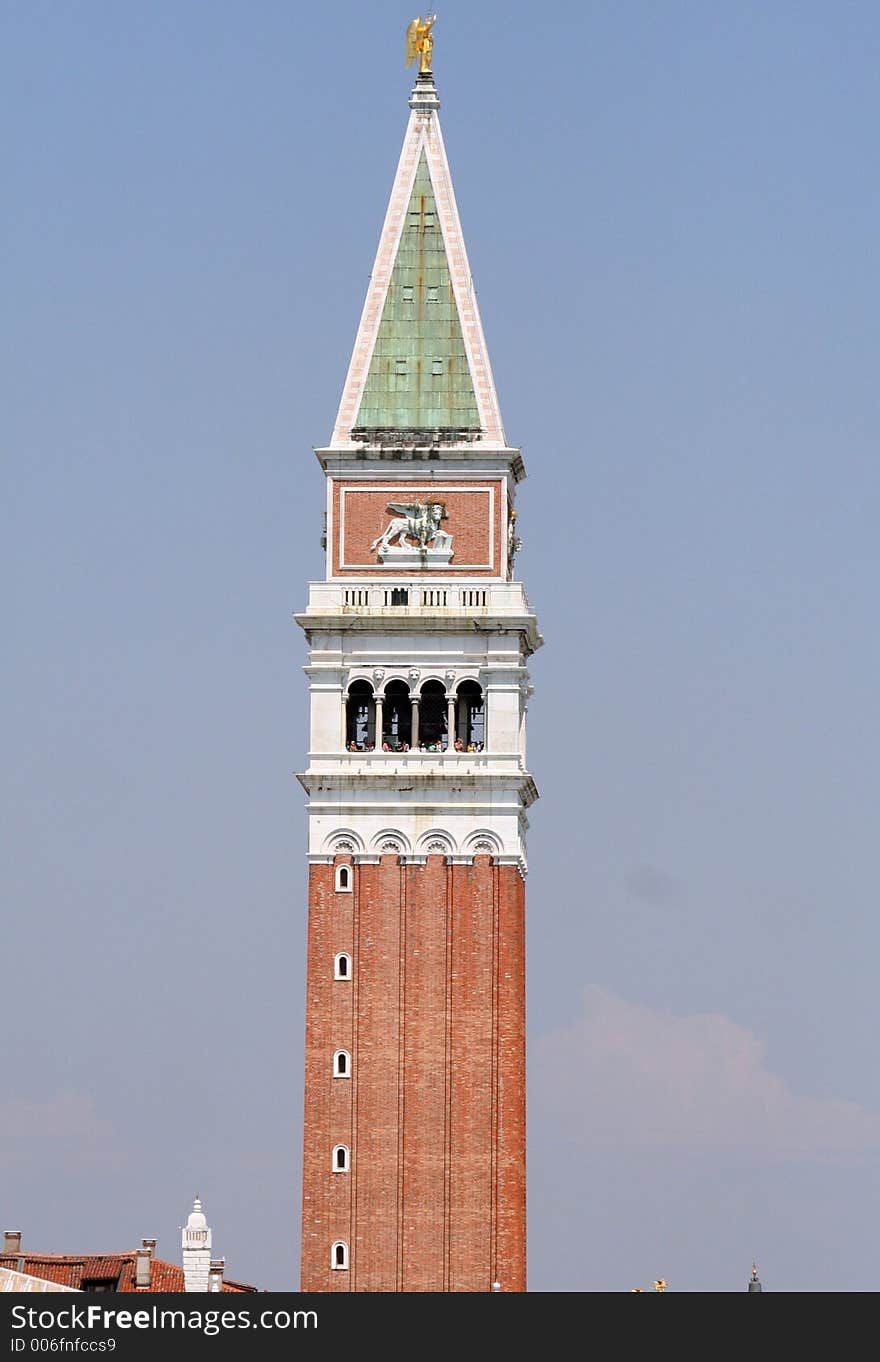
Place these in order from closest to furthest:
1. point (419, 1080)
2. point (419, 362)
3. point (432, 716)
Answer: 1. point (419, 1080)
2. point (432, 716)
3. point (419, 362)

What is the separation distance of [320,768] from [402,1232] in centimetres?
1148

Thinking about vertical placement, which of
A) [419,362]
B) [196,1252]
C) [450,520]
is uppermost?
[419,362]

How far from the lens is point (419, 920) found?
123 metres

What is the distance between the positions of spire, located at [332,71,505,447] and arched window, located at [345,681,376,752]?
6219mm

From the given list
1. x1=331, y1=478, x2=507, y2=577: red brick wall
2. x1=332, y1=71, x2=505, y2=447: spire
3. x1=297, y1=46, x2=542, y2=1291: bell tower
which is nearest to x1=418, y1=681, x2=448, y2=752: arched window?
x1=297, y1=46, x2=542, y2=1291: bell tower

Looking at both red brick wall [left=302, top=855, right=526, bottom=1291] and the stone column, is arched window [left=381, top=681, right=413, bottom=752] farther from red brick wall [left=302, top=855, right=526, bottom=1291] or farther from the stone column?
red brick wall [left=302, top=855, right=526, bottom=1291]

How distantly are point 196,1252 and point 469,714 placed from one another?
14915 millimetres

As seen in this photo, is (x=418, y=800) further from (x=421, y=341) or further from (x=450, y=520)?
(x=421, y=341)

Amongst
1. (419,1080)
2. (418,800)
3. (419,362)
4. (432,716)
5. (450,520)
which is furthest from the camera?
(419,362)

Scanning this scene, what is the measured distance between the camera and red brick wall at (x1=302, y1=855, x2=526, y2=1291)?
121750 mm

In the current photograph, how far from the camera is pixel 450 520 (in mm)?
125812

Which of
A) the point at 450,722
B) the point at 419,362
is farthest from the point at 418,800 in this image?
the point at 419,362
